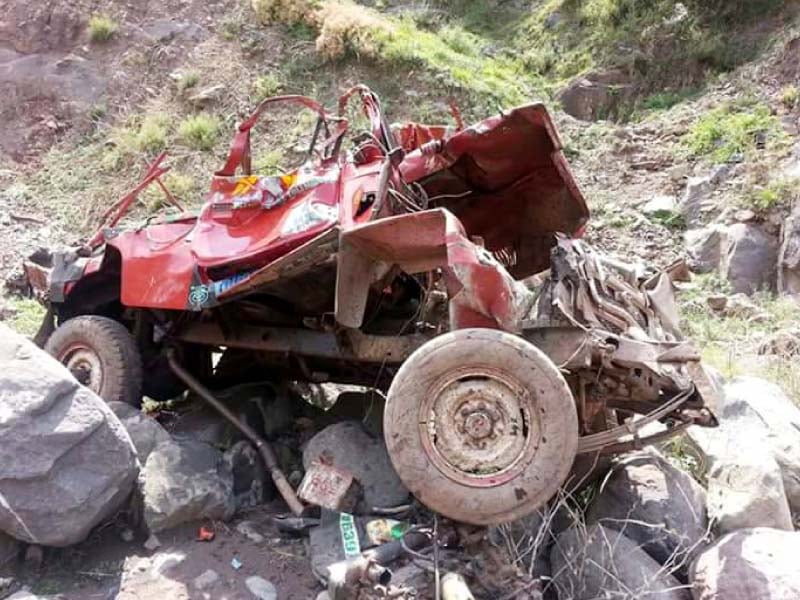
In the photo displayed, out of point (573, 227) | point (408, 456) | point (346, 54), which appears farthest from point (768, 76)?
point (408, 456)

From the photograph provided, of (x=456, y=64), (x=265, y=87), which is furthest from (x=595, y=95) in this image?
(x=265, y=87)

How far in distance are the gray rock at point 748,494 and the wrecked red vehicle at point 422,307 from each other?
1.44 ft

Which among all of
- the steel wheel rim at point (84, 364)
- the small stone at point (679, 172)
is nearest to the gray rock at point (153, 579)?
the steel wheel rim at point (84, 364)

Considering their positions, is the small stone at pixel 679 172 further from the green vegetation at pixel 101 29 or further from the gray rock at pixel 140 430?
the green vegetation at pixel 101 29

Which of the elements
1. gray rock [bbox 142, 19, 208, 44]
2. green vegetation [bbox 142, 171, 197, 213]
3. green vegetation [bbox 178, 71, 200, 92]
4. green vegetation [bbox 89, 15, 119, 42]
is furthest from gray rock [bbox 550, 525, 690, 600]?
green vegetation [bbox 89, 15, 119, 42]

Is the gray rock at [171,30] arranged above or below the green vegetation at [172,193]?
above

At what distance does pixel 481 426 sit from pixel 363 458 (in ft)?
4.23

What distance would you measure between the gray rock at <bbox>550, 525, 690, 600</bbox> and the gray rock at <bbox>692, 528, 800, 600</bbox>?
0.16m

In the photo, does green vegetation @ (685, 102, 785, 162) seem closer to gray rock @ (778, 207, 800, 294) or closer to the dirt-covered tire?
gray rock @ (778, 207, 800, 294)

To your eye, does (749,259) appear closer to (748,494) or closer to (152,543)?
(748,494)

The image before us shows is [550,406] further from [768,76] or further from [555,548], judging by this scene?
[768,76]

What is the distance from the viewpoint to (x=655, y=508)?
15.1 feet

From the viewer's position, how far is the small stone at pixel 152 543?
4.65 metres

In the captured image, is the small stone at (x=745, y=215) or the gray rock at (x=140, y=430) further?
the small stone at (x=745, y=215)
